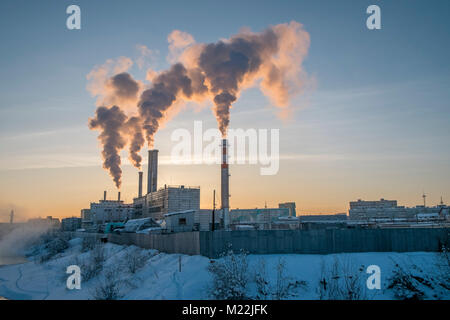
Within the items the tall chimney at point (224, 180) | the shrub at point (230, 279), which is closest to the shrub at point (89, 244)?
the tall chimney at point (224, 180)

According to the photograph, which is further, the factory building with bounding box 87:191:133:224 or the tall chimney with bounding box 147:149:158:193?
the factory building with bounding box 87:191:133:224

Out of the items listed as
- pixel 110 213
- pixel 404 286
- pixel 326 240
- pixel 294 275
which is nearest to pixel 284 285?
pixel 294 275

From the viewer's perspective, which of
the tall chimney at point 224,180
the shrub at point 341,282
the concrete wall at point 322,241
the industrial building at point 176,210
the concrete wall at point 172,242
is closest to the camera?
the shrub at point 341,282

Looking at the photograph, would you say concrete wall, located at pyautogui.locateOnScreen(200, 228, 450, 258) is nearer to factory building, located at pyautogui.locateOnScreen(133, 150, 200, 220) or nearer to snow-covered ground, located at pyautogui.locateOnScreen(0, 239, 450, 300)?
snow-covered ground, located at pyautogui.locateOnScreen(0, 239, 450, 300)

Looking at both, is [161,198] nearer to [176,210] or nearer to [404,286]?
[176,210]

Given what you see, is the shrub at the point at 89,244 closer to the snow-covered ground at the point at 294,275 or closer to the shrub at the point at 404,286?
the snow-covered ground at the point at 294,275

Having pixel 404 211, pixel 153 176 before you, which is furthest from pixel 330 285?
pixel 404 211

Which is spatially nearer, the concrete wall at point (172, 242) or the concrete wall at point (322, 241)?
the concrete wall at point (322, 241)

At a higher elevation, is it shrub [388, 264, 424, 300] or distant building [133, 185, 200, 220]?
distant building [133, 185, 200, 220]

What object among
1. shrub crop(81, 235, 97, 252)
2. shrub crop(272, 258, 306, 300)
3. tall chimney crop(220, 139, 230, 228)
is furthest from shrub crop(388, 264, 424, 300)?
shrub crop(81, 235, 97, 252)
